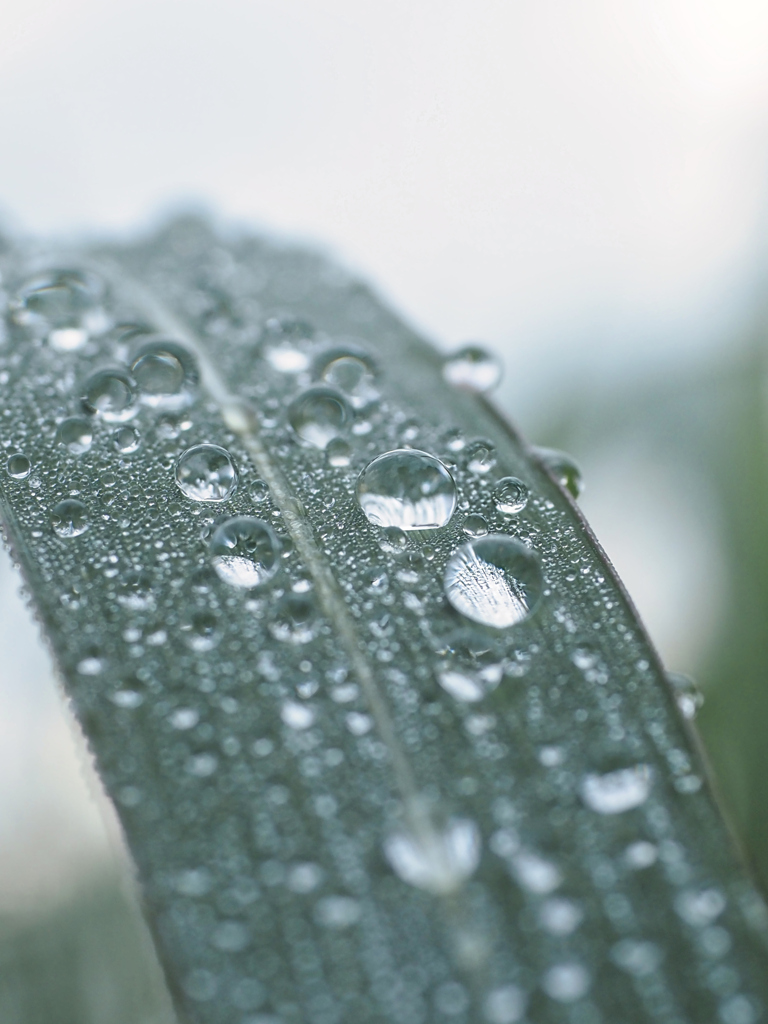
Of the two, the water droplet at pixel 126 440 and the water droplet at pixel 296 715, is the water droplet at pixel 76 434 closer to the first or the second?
the water droplet at pixel 126 440

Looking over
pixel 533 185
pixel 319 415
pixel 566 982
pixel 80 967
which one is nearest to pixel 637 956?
pixel 566 982

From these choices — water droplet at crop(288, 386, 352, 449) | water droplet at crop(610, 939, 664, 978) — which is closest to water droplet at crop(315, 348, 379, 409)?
water droplet at crop(288, 386, 352, 449)

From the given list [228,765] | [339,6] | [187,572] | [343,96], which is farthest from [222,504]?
[339,6]

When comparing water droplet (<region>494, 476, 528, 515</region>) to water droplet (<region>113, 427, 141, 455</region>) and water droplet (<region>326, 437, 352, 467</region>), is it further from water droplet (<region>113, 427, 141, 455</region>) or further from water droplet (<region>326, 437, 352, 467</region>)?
water droplet (<region>113, 427, 141, 455</region>)

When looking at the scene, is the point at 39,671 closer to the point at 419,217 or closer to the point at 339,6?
the point at 419,217

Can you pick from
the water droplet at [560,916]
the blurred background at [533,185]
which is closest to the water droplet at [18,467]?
the water droplet at [560,916]

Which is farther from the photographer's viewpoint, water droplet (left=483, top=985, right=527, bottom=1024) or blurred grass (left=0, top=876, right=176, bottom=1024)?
blurred grass (left=0, top=876, right=176, bottom=1024)
